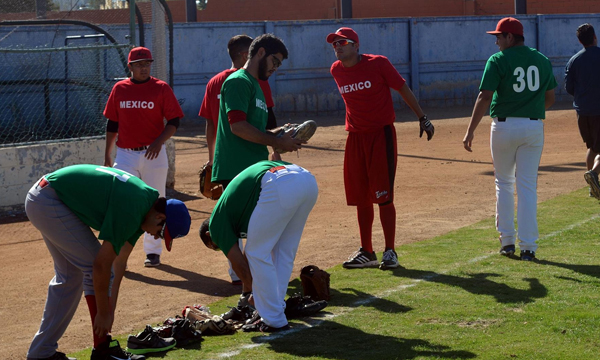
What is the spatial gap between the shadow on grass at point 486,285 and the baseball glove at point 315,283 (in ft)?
3.64

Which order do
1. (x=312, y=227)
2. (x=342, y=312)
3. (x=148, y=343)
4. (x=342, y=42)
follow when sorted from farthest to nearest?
(x=312, y=227) < (x=342, y=42) < (x=342, y=312) < (x=148, y=343)

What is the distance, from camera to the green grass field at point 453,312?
519 centimetres

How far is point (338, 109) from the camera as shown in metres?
25.2

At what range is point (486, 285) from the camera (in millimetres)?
6812

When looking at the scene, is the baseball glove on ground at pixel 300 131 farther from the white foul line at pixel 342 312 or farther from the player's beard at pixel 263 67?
the white foul line at pixel 342 312

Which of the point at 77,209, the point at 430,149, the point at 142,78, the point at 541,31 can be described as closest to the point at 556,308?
the point at 77,209

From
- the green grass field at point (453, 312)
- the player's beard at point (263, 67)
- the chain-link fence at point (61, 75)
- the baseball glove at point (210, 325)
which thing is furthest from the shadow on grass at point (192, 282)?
the chain-link fence at point (61, 75)

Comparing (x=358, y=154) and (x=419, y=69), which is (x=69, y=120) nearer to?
(x=358, y=154)

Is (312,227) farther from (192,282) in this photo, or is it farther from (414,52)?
(414,52)

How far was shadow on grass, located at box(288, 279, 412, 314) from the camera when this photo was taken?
246 inches

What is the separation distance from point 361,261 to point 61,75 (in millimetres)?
12003

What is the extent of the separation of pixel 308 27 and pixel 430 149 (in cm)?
853

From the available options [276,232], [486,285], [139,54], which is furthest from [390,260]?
[139,54]

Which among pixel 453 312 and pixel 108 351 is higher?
pixel 108 351
